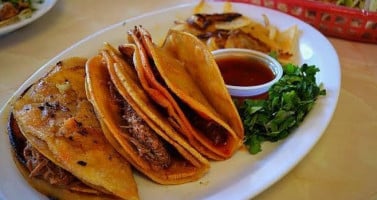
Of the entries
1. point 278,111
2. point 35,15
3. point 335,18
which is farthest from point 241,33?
point 35,15

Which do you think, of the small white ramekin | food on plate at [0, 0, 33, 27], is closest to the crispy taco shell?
the small white ramekin

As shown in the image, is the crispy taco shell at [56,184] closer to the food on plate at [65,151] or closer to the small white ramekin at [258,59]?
the food on plate at [65,151]

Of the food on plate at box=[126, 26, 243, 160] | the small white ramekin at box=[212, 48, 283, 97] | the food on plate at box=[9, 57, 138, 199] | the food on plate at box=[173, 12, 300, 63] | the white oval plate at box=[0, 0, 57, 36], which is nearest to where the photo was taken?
the food on plate at box=[9, 57, 138, 199]

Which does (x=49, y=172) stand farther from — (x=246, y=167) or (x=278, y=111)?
(x=278, y=111)

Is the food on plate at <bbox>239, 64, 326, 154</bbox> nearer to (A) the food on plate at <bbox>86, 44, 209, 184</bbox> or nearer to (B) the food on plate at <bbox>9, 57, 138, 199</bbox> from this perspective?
(A) the food on plate at <bbox>86, 44, 209, 184</bbox>

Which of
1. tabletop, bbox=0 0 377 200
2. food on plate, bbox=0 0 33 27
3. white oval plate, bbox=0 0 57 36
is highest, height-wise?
food on plate, bbox=0 0 33 27

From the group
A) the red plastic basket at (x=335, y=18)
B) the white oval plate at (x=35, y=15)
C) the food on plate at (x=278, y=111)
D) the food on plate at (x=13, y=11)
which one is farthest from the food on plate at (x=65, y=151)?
the red plastic basket at (x=335, y=18)

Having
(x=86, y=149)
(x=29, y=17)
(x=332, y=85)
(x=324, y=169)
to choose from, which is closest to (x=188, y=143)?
(x=86, y=149)
